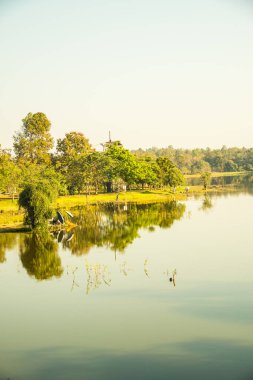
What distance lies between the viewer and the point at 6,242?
40.7 m

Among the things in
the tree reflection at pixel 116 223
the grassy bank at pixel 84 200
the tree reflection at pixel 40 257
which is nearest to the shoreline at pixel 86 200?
the grassy bank at pixel 84 200

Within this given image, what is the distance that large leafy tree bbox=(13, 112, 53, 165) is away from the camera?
9462cm

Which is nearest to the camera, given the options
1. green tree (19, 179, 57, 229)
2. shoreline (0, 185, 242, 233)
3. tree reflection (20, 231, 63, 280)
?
tree reflection (20, 231, 63, 280)

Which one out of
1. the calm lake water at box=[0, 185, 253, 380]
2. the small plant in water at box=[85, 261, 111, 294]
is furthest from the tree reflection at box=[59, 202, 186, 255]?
the small plant in water at box=[85, 261, 111, 294]

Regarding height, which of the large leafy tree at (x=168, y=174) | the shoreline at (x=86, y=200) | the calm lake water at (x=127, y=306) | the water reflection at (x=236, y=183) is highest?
the large leafy tree at (x=168, y=174)

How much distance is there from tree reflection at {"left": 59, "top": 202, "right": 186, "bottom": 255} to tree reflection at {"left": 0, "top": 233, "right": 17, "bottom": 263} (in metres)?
4.70

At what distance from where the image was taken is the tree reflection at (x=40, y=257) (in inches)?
1217

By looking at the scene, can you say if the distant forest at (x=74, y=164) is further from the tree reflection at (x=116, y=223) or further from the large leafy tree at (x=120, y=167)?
the tree reflection at (x=116, y=223)

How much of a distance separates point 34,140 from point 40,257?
65.4 m

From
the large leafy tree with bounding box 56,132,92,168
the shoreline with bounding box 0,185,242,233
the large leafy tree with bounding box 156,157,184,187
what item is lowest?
the shoreline with bounding box 0,185,242,233

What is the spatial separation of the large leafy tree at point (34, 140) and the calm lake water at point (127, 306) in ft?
173

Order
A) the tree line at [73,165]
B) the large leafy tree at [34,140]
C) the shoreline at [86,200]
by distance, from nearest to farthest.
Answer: the shoreline at [86,200] → the tree line at [73,165] → the large leafy tree at [34,140]

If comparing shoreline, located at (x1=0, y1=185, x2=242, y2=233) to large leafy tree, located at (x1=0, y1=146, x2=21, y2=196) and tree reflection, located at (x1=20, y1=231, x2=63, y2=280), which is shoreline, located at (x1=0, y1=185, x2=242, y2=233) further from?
tree reflection, located at (x1=20, y1=231, x2=63, y2=280)

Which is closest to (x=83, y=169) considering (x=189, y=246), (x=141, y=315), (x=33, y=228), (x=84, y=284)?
(x=33, y=228)
